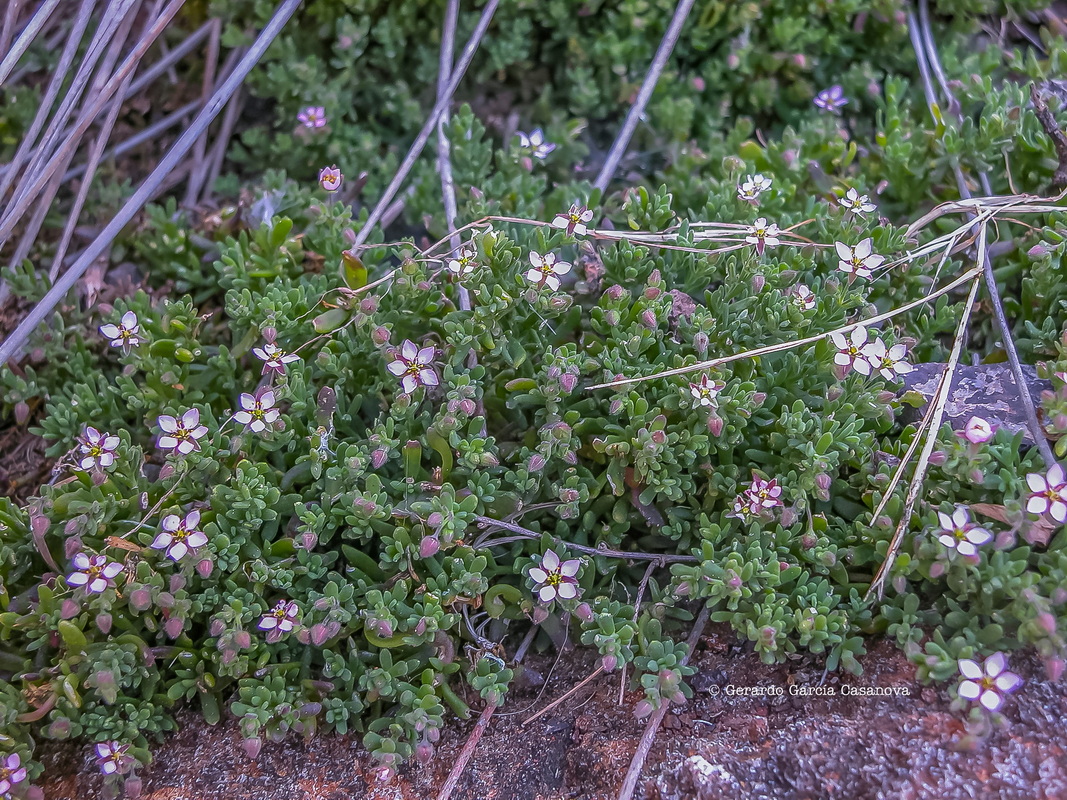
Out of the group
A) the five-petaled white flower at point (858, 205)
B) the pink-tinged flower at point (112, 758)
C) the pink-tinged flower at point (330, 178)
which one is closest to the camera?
the pink-tinged flower at point (112, 758)

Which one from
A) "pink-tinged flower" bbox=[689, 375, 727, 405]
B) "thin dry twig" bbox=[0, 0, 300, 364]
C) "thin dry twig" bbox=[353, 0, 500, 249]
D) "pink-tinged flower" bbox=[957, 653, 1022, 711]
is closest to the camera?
"pink-tinged flower" bbox=[957, 653, 1022, 711]

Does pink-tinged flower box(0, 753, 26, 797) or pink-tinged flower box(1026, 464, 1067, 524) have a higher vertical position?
pink-tinged flower box(1026, 464, 1067, 524)

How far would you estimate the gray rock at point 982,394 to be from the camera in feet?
9.51

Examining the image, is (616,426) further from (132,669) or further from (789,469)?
(132,669)

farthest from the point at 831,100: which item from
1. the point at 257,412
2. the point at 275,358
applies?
the point at 257,412

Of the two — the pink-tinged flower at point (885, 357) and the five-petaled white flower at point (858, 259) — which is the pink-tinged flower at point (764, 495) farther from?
the five-petaled white flower at point (858, 259)

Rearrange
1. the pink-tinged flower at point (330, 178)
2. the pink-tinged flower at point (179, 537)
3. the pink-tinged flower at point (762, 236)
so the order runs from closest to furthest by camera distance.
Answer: the pink-tinged flower at point (179, 537), the pink-tinged flower at point (762, 236), the pink-tinged flower at point (330, 178)

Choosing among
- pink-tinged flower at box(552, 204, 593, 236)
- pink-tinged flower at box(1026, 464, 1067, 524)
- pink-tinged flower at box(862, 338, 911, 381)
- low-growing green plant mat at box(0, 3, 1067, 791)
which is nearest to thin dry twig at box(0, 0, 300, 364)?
low-growing green plant mat at box(0, 3, 1067, 791)

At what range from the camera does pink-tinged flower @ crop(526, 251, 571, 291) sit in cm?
287

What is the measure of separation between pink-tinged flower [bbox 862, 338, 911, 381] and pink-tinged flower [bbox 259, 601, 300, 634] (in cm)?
201

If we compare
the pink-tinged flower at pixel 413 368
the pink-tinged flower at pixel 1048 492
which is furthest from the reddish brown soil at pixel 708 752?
the pink-tinged flower at pixel 413 368

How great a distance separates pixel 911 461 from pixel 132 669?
2632 mm

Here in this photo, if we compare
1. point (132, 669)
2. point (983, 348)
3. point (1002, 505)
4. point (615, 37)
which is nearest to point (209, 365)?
point (132, 669)

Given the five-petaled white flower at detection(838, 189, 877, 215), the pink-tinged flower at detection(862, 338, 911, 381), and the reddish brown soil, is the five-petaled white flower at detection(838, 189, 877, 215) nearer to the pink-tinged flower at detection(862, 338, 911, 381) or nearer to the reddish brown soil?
the pink-tinged flower at detection(862, 338, 911, 381)
